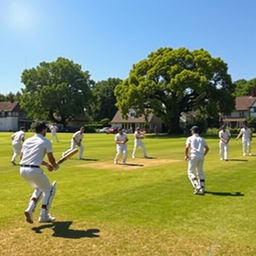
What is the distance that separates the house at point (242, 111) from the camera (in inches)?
3964

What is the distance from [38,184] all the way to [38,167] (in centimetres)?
38

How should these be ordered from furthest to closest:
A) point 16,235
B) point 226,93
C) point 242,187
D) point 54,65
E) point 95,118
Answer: point 95,118, point 54,65, point 226,93, point 242,187, point 16,235

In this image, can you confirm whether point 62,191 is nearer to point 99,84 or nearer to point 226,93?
point 226,93

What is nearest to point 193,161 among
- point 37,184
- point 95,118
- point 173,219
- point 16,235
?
point 173,219

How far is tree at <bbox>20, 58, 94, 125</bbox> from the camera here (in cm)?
9956

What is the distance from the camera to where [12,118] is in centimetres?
12231

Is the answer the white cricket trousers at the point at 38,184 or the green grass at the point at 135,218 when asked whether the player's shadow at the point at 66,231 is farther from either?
the white cricket trousers at the point at 38,184

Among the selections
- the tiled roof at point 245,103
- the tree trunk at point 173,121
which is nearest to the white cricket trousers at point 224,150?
the tree trunk at point 173,121

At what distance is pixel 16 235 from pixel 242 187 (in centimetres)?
813

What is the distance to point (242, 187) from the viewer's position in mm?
13711

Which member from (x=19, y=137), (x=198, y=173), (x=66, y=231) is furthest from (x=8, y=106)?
(x=66, y=231)

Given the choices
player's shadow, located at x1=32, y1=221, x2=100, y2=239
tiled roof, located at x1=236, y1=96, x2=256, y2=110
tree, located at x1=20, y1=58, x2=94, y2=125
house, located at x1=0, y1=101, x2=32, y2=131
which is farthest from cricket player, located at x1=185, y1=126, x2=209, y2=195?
house, located at x1=0, y1=101, x2=32, y2=131

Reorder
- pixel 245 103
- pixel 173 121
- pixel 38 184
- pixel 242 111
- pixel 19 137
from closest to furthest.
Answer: pixel 38 184 → pixel 19 137 → pixel 173 121 → pixel 242 111 → pixel 245 103

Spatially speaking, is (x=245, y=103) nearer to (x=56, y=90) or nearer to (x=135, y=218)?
(x=56, y=90)
